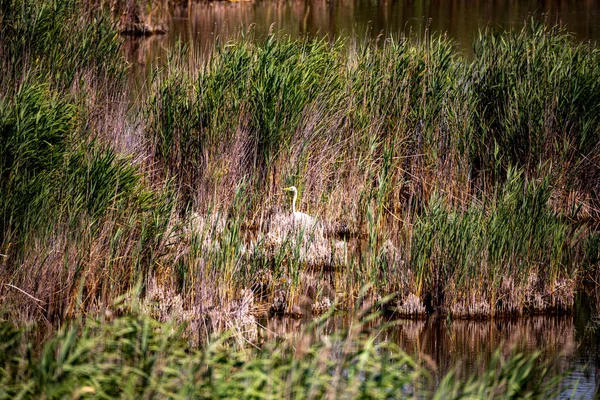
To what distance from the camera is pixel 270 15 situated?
25719 millimetres

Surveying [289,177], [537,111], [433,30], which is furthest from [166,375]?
[433,30]

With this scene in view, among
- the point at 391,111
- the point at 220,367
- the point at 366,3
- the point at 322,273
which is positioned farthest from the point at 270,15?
the point at 220,367

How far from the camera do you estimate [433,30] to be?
21.0 m

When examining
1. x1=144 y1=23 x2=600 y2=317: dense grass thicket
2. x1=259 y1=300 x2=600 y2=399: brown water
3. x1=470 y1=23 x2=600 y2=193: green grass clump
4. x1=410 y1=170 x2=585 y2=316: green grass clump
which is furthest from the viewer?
x1=470 y1=23 x2=600 y2=193: green grass clump

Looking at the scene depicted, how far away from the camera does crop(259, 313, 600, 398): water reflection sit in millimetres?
6180

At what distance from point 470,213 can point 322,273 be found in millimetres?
1425

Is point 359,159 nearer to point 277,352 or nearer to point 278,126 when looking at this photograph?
point 278,126

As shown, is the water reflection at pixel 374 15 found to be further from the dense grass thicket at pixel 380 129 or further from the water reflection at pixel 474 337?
the water reflection at pixel 474 337

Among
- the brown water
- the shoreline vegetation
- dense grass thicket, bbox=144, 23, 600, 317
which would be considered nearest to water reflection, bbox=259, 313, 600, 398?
the brown water

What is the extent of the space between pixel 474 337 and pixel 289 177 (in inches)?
115

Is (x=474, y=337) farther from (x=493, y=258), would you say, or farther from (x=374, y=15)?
(x=374, y=15)

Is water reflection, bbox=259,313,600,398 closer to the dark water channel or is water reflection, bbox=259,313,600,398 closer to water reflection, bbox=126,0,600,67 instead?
the dark water channel

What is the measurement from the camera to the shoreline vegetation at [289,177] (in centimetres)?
664

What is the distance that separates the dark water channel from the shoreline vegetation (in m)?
0.23
